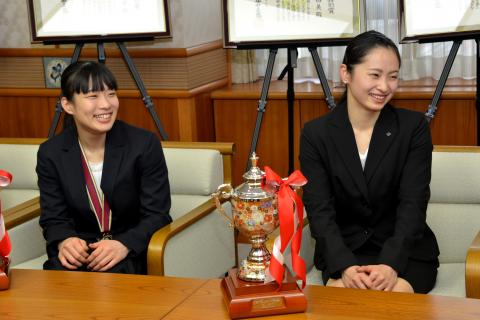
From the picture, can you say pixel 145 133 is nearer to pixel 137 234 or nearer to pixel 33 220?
pixel 137 234

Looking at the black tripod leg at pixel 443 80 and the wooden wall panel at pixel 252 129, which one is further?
the wooden wall panel at pixel 252 129

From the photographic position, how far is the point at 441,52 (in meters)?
4.53

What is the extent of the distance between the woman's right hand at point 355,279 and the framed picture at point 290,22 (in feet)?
5.12

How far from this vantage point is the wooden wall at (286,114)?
427 centimetres

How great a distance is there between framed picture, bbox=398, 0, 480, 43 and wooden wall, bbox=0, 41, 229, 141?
1344mm

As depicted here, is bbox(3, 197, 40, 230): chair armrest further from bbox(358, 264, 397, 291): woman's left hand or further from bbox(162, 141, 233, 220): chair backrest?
bbox(358, 264, 397, 291): woman's left hand

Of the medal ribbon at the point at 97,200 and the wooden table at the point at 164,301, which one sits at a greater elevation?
the medal ribbon at the point at 97,200

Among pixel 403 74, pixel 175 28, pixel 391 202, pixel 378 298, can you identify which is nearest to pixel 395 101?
pixel 403 74

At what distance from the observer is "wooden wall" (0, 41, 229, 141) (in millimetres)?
4570

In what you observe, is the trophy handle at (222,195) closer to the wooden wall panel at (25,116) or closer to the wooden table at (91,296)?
the wooden table at (91,296)

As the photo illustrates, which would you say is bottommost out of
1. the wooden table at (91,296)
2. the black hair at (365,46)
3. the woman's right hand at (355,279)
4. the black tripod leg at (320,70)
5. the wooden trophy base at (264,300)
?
the woman's right hand at (355,279)

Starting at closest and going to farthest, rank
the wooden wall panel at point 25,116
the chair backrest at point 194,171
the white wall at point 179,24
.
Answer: the chair backrest at point 194,171
the white wall at point 179,24
the wooden wall panel at point 25,116

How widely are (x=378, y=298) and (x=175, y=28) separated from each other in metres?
2.77

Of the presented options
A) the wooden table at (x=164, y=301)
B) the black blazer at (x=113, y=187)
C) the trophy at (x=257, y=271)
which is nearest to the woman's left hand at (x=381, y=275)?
the wooden table at (x=164, y=301)
